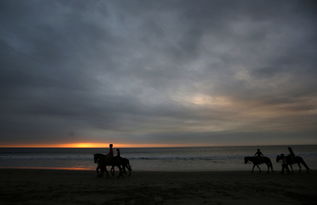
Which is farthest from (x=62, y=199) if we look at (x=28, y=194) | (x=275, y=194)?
(x=275, y=194)

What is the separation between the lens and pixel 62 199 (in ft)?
26.5

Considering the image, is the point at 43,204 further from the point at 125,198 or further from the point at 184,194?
the point at 184,194

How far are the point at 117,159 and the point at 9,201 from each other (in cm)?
822

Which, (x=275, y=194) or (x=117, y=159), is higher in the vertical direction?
(x=117, y=159)

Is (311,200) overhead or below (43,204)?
below

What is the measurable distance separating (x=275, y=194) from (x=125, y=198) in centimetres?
681

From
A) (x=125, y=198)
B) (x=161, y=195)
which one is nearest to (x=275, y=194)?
(x=161, y=195)

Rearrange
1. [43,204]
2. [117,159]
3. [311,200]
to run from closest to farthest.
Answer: [43,204]
[311,200]
[117,159]

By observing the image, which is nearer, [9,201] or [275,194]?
[9,201]

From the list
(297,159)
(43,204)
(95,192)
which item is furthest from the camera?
(297,159)

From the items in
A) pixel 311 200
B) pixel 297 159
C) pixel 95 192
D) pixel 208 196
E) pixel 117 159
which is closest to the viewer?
pixel 311 200

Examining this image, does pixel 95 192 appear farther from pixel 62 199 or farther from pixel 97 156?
pixel 97 156

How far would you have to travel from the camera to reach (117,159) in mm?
15500

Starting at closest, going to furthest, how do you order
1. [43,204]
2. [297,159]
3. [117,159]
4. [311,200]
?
1. [43,204]
2. [311,200]
3. [117,159]
4. [297,159]
